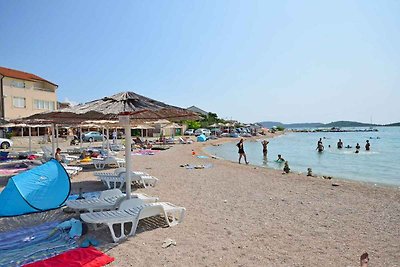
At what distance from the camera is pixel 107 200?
6.74 metres

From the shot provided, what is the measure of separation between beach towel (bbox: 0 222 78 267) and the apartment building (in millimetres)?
32078

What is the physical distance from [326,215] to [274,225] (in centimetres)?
160

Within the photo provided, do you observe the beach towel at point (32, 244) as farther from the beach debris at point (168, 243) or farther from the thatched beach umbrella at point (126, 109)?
the thatched beach umbrella at point (126, 109)

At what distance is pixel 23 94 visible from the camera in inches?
1468

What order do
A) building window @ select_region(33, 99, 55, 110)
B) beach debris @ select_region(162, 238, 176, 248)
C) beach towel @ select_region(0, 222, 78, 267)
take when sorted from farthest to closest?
building window @ select_region(33, 99, 55, 110) < beach debris @ select_region(162, 238, 176, 248) < beach towel @ select_region(0, 222, 78, 267)

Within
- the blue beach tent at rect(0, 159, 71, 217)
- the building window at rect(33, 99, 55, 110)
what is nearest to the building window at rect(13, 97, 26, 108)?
the building window at rect(33, 99, 55, 110)

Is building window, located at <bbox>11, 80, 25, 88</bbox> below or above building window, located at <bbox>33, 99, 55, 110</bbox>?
above

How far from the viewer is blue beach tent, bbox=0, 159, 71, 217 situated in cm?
655

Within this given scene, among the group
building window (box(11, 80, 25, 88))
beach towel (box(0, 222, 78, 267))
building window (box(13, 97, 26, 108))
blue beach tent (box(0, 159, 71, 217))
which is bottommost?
beach towel (box(0, 222, 78, 267))

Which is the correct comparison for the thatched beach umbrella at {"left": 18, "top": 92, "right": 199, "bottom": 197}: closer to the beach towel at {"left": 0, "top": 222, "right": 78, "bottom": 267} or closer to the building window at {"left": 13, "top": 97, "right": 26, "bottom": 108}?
the beach towel at {"left": 0, "top": 222, "right": 78, "bottom": 267}

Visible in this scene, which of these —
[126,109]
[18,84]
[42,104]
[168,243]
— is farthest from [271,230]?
[42,104]

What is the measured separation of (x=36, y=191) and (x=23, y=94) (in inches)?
1424

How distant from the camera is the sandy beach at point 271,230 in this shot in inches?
176

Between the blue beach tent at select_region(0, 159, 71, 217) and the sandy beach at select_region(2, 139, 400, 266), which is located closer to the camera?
the sandy beach at select_region(2, 139, 400, 266)
